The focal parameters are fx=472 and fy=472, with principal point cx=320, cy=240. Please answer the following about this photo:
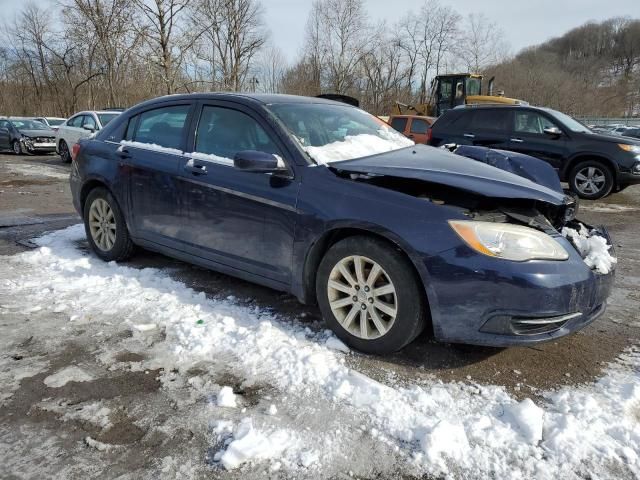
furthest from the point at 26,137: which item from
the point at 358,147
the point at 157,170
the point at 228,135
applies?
the point at 358,147

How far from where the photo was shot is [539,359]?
9.26 ft

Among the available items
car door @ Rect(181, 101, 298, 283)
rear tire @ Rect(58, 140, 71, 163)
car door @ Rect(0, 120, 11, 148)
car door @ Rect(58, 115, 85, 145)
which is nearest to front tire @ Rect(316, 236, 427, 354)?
car door @ Rect(181, 101, 298, 283)

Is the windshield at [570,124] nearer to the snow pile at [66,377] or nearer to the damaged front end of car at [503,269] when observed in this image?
the damaged front end of car at [503,269]

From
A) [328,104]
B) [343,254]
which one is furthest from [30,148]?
[343,254]

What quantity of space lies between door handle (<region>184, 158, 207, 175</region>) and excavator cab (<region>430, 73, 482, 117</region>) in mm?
18079

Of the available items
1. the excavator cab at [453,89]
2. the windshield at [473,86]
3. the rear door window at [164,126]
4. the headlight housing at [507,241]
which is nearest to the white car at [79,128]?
the rear door window at [164,126]

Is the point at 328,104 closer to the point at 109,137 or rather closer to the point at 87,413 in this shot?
the point at 109,137

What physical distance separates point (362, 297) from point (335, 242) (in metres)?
0.38

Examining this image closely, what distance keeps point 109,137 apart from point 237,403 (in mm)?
3196

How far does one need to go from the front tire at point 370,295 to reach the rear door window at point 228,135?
90cm

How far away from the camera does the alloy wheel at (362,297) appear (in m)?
2.72

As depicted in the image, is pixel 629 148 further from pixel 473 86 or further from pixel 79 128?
pixel 79 128

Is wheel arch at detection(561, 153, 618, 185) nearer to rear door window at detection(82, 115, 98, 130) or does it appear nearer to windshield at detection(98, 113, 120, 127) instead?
windshield at detection(98, 113, 120, 127)

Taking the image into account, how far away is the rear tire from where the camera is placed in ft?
46.9
